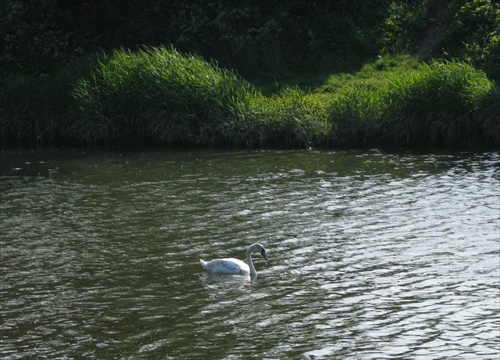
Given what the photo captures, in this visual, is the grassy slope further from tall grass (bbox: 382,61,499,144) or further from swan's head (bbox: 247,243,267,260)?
swan's head (bbox: 247,243,267,260)

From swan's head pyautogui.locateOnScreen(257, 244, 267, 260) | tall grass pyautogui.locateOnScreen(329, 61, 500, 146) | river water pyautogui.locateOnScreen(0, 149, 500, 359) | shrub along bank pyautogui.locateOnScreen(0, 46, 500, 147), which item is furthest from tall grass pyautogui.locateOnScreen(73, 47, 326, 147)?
swan's head pyautogui.locateOnScreen(257, 244, 267, 260)

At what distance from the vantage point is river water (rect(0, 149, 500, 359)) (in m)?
12.3

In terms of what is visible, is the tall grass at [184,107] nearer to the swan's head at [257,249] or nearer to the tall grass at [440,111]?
the tall grass at [440,111]

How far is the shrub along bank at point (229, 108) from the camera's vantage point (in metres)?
23.6

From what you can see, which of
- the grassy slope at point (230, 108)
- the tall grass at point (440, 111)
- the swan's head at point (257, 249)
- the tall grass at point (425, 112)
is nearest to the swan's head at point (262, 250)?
the swan's head at point (257, 249)

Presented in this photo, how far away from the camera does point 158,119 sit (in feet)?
80.5

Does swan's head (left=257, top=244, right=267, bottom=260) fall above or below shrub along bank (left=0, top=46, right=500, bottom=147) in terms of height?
below

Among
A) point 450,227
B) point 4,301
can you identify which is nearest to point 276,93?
point 450,227

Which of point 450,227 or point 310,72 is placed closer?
point 450,227

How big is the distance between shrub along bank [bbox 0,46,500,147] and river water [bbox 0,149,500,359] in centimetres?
96

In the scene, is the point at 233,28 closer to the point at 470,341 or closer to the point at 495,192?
the point at 495,192

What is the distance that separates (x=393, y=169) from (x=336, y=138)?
273 cm

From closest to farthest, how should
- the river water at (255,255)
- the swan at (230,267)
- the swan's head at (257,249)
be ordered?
the river water at (255,255) < the swan at (230,267) < the swan's head at (257,249)

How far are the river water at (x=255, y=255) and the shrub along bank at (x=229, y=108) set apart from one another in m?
0.96
